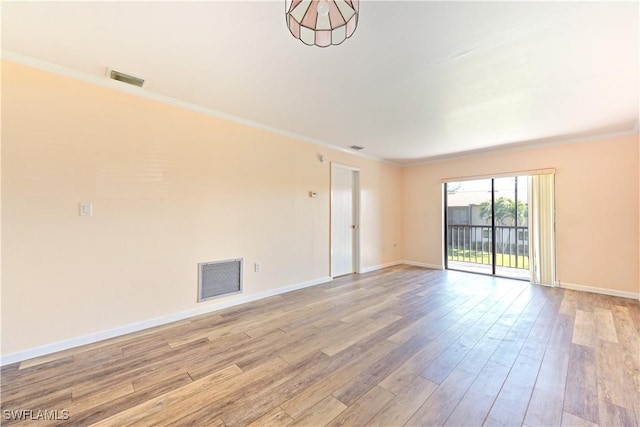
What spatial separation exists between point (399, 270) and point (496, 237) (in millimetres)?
2037

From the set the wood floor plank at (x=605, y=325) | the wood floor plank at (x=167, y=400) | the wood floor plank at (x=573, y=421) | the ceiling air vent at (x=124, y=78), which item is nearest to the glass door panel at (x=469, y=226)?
the wood floor plank at (x=605, y=325)

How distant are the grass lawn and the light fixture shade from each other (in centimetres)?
561

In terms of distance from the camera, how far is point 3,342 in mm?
2012

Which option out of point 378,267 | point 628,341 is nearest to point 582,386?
point 628,341

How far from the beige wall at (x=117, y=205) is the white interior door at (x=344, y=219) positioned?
1137 mm

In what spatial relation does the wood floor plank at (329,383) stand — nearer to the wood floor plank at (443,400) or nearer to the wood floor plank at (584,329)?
the wood floor plank at (443,400)

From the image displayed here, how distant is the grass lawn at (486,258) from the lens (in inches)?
209

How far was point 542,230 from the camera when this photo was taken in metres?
4.27

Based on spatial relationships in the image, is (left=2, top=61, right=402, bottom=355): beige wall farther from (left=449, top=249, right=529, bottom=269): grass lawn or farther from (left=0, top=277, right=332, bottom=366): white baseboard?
(left=449, top=249, right=529, bottom=269): grass lawn

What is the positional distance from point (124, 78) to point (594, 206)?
6286 mm

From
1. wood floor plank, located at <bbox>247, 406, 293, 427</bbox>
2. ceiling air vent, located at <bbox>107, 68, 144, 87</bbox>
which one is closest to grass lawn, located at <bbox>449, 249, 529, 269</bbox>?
wood floor plank, located at <bbox>247, 406, 293, 427</bbox>

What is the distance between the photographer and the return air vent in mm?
3072

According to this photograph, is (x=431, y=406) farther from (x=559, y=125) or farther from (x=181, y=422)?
Answer: (x=559, y=125)

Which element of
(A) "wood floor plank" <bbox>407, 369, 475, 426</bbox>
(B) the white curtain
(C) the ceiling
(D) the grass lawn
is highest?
(C) the ceiling
